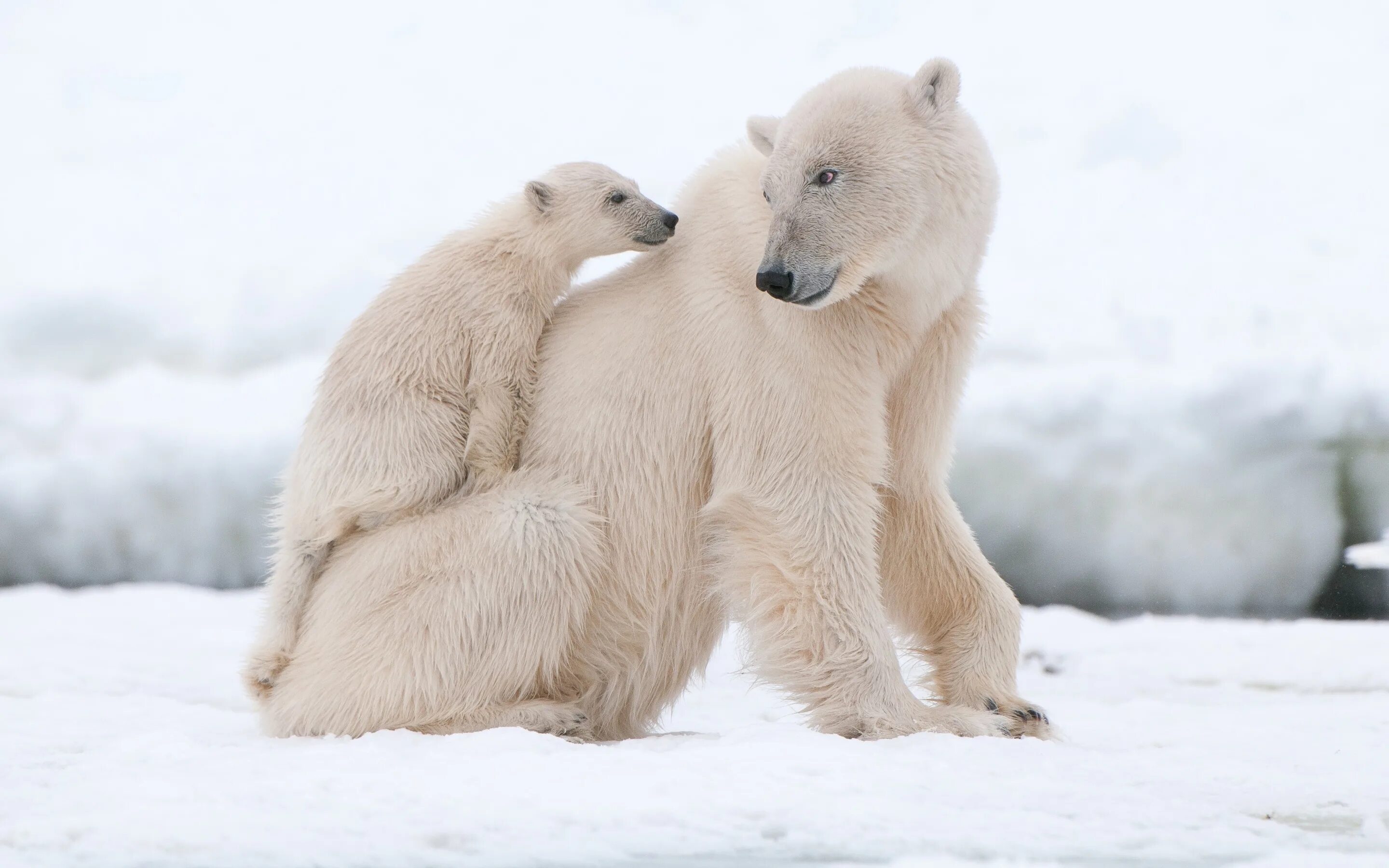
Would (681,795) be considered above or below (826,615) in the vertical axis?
below

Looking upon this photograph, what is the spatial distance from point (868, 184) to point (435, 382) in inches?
50.3

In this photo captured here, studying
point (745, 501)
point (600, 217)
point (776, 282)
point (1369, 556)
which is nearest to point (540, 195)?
point (600, 217)

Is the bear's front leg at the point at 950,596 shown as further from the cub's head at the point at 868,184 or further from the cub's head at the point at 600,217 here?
the cub's head at the point at 600,217

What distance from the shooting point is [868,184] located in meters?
3.19

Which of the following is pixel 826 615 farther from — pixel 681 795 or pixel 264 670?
pixel 264 670

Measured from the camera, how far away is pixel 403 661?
3.25m

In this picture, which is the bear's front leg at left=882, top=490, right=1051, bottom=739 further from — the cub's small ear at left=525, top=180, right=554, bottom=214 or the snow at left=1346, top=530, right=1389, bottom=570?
the snow at left=1346, top=530, right=1389, bottom=570

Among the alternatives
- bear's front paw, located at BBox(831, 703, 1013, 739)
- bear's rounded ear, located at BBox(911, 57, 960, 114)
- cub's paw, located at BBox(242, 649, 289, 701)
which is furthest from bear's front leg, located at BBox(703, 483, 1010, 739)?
cub's paw, located at BBox(242, 649, 289, 701)

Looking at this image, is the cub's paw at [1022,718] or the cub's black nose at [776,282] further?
the cub's paw at [1022,718]

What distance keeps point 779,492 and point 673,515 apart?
348 mm

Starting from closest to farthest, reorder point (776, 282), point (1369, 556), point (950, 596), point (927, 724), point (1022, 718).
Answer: point (776, 282), point (927, 724), point (1022, 718), point (950, 596), point (1369, 556)

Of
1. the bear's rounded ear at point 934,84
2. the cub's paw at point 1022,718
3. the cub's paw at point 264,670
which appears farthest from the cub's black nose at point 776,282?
the cub's paw at point 264,670

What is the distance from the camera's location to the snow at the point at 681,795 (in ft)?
7.30

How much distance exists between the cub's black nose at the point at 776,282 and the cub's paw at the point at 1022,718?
4.19ft
